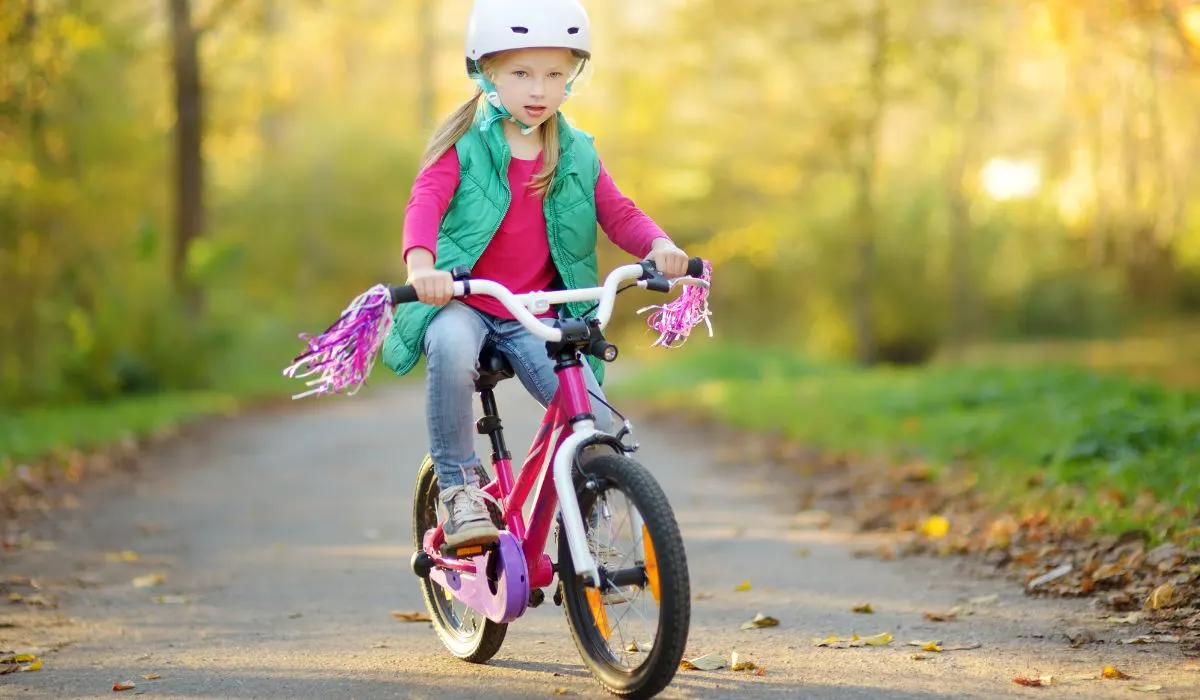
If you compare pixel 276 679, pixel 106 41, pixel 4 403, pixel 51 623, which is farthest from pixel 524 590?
pixel 106 41

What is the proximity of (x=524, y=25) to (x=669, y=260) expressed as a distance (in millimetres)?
824

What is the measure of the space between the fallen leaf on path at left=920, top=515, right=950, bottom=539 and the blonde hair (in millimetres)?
3554

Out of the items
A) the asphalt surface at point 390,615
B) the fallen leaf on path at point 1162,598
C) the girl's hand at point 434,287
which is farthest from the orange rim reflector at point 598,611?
the fallen leaf on path at point 1162,598

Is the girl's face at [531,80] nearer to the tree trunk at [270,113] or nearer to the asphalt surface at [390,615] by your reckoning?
the asphalt surface at [390,615]

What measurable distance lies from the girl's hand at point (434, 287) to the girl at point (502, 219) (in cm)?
19

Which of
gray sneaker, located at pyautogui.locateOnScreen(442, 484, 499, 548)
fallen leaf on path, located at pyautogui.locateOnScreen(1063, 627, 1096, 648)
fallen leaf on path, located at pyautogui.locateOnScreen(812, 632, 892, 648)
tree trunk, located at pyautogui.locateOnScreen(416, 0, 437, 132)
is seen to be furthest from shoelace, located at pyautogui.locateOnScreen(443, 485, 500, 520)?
tree trunk, located at pyautogui.locateOnScreen(416, 0, 437, 132)

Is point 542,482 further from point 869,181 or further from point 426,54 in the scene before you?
point 426,54

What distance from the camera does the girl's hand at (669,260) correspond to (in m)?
4.16

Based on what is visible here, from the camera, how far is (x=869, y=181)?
19938mm

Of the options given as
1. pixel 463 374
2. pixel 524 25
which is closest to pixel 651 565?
pixel 463 374

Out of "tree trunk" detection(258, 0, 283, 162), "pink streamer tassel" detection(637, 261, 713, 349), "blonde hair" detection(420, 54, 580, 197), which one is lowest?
"pink streamer tassel" detection(637, 261, 713, 349)

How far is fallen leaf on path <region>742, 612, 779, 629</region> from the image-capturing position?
507cm

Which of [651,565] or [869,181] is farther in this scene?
[869,181]

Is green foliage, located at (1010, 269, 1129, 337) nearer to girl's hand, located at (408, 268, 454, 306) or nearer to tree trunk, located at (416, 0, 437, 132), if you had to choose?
tree trunk, located at (416, 0, 437, 132)
